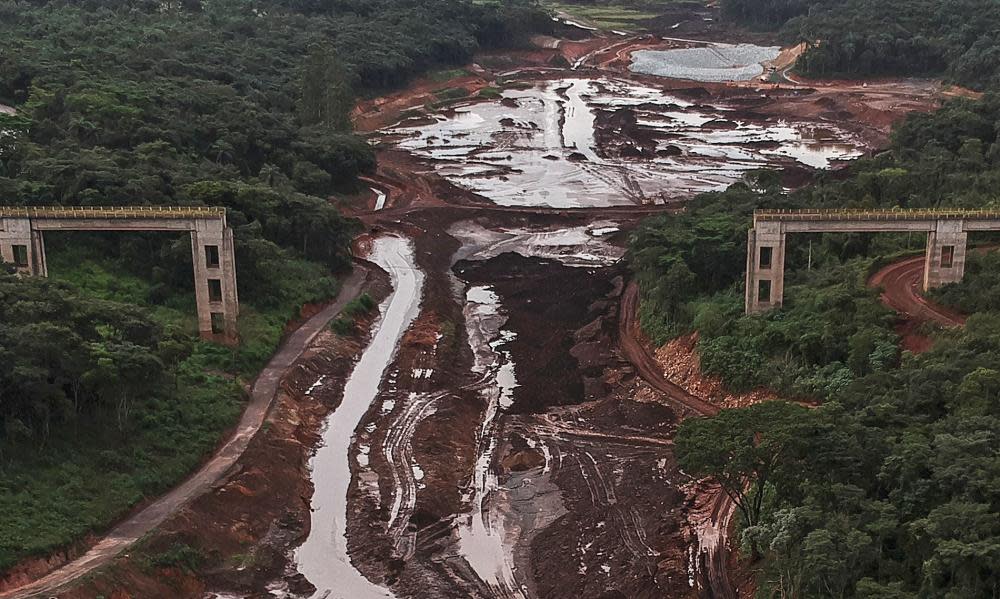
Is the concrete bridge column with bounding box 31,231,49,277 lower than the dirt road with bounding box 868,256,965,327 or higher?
higher

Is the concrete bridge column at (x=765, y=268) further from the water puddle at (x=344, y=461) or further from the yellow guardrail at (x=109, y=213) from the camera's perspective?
the yellow guardrail at (x=109, y=213)

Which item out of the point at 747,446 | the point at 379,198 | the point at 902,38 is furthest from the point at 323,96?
the point at 902,38

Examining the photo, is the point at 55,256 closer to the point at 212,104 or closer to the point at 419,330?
the point at 419,330

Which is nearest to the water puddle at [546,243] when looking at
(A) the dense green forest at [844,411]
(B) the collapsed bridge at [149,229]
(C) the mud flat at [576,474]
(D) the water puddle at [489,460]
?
(D) the water puddle at [489,460]

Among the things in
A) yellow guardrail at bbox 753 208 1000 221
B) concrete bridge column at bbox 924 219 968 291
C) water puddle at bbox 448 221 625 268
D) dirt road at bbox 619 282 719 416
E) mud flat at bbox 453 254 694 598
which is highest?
yellow guardrail at bbox 753 208 1000 221

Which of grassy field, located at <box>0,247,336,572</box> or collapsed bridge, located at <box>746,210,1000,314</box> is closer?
grassy field, located at <box>0,247,336,572</box>

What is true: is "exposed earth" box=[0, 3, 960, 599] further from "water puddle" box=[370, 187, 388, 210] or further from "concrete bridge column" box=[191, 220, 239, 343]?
"concrete bridge column" box=[191, 220, 239, 343]

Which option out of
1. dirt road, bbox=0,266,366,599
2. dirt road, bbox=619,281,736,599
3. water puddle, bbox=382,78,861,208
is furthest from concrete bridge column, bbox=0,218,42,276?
water puddle, bbox=382,78,861,208
